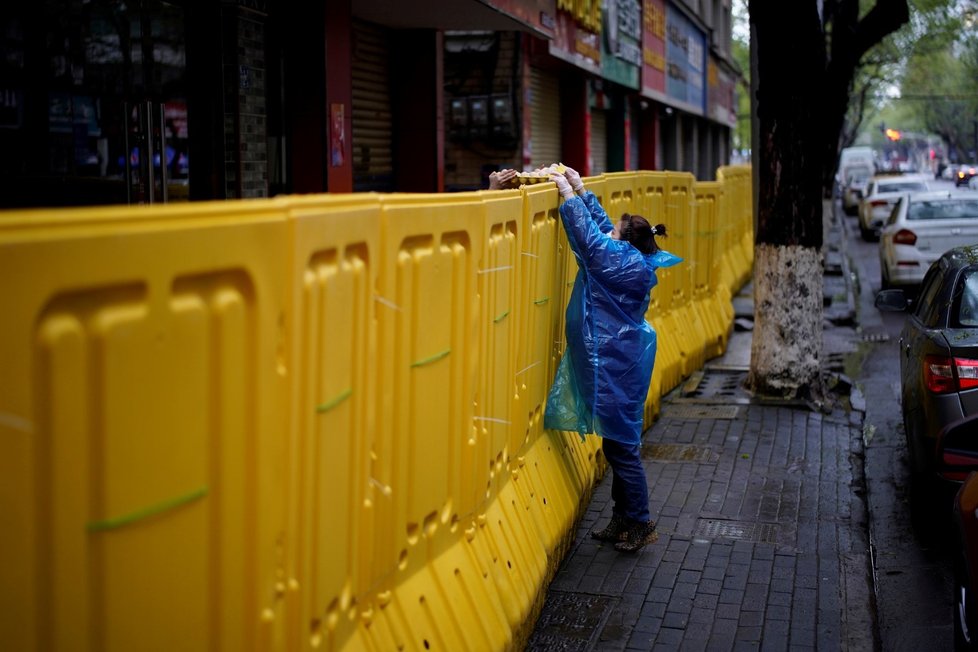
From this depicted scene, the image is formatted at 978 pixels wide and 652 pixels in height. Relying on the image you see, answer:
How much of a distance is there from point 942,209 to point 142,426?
1868 cm

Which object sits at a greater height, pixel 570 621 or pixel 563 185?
pixel 563 185

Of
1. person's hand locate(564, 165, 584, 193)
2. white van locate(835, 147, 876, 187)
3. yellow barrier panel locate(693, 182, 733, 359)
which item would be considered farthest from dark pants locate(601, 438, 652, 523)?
white van locate(835, 147, 876, 187)

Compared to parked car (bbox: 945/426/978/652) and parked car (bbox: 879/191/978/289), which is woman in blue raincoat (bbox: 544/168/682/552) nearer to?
parked car (bbox: 945/426/978/652)

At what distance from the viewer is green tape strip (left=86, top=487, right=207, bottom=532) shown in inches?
90.5

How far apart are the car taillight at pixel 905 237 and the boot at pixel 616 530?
1248 centimetres

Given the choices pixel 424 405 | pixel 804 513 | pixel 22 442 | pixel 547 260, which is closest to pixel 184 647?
pixel 22 442

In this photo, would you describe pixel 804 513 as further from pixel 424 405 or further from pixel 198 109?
pixel 198 109

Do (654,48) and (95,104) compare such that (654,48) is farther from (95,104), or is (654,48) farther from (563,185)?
(563,185)

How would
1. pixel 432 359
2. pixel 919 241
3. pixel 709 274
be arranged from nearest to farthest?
pixel 432 359
pixel 709 274
pixel 919 241

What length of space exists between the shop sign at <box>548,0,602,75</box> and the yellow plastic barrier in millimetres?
13553

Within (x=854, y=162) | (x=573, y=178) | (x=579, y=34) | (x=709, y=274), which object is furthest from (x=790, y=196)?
(x=854, y=162)

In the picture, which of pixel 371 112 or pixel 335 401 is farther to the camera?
pixel 371 112

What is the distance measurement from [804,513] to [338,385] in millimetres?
4697

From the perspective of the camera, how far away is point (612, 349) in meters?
6.36
